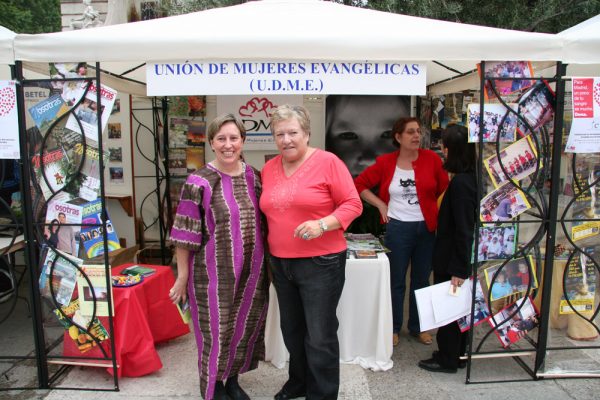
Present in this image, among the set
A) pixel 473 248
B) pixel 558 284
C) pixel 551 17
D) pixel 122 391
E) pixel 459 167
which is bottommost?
pixel 122 391

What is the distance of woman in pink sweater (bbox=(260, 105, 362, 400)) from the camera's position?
7.56ft

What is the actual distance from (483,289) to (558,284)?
3.43 ft

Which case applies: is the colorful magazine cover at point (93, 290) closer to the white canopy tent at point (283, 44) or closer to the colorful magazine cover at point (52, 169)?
the colorful magazine cover at point (52, 169)

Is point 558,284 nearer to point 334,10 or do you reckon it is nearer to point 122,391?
point 334,10

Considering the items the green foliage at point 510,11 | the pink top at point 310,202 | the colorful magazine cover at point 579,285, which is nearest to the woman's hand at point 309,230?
the pink top at point 310,202

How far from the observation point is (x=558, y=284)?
3.56 metres

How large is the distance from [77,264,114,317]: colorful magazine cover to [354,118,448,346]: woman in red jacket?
6.17 feet

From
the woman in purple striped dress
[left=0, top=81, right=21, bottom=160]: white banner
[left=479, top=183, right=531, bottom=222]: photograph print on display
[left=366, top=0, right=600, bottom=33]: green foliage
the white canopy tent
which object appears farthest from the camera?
[left=366, top=0, right=600, bottom=33]: green foliage

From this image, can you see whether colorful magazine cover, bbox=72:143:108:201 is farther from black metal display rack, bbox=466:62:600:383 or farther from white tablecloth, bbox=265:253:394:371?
black metal display rack, bbox=466:62:600:383

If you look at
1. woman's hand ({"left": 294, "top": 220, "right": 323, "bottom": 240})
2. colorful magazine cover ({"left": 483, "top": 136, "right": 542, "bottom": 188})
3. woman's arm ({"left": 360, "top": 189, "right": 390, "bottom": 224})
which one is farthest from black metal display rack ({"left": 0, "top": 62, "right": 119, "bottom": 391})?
colorful magazine cover ({"left": 483, "top": 136, "right": 542, "bottom": 188})

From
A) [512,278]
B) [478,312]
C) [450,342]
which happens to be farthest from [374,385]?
[512,278]

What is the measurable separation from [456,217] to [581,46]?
3.84ft

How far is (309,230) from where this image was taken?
2.16 m

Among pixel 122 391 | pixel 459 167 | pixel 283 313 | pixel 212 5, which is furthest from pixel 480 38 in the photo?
pixel 212 5
